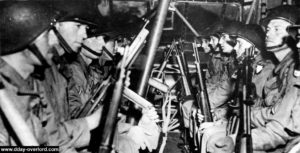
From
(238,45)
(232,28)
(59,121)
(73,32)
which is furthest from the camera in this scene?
(232,28)

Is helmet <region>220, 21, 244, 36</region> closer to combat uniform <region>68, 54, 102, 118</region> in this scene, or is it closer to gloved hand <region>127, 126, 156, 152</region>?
combat uniform <region>68, 54, 102, 118</region>

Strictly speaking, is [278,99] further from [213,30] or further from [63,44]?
[213,30]

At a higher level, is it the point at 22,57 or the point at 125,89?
the point at 22,57

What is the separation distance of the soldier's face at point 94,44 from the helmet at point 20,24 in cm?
224

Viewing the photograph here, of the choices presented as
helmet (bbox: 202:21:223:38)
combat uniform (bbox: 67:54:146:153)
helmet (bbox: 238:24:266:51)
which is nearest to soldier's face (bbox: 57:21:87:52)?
combat uniform (bbox: 67:54:146:153)

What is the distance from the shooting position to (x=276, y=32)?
425cm

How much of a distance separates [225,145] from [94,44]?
2.97 metres

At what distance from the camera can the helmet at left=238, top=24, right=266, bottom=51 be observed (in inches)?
224

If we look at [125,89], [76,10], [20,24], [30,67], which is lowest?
[125,89]

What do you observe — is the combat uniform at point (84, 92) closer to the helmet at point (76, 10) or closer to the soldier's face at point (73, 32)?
the soldier's face at point (73, 32)

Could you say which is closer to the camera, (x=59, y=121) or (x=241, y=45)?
(x=59, y=121)

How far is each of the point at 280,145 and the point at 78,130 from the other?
267cm

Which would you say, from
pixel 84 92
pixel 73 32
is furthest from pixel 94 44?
pixel 84 92

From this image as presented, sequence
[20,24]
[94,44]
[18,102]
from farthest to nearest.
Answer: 1. [94,44]
2. [20,24]
3. [18,102]
